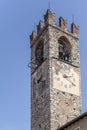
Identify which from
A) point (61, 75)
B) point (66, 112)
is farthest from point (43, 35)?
point (66, 112)

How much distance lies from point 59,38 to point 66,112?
260 inches

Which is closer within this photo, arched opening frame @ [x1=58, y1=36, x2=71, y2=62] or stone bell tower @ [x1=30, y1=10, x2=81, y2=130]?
stone bell tower @ [x1=30, y1=10, x2=81, y2=130]

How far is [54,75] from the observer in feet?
105

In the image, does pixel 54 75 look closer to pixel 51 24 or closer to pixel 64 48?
pixel 64 48

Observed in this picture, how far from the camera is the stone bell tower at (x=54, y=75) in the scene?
30.8m

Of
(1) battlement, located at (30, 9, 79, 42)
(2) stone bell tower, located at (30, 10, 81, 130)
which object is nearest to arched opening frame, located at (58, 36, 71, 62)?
(2) stone bell tower, located at (30, 10, 81, 130)

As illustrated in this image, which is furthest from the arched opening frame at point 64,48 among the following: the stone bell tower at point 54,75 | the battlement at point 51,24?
the battlement at point 51,24

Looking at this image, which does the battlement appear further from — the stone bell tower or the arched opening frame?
the arched opening frame

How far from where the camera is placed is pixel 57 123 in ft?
98.0

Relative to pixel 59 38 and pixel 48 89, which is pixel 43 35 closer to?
pixel 59 38

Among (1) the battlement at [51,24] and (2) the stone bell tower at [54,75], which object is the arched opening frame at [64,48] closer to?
(2) the stone bell tower at [54,75]

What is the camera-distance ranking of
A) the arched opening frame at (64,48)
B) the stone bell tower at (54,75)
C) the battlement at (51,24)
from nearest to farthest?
1. the stone bell tower at (54,75)
2. the arched opening frame at (64,48)
3. the battlement at (51,24)

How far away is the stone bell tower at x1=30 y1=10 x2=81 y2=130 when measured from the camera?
101ft

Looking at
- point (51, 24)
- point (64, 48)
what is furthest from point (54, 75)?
point (51, 24)
